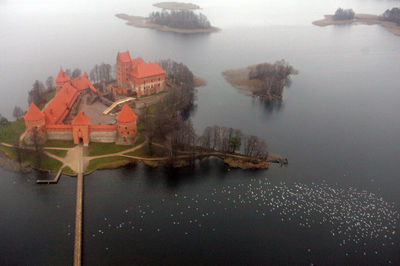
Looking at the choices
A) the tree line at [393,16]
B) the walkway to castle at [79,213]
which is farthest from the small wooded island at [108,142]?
the tree line at [393,16]

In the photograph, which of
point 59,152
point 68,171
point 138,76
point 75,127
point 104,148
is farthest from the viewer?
point 138,76

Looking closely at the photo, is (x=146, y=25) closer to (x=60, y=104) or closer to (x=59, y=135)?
(x=60, y=104)

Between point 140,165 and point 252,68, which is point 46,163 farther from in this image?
point 252,68

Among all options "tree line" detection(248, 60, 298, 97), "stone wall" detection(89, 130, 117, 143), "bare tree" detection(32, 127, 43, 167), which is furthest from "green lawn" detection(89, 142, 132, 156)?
"tree line" detection(248, 60, 298, 97)

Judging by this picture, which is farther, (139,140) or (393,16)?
(393,16)

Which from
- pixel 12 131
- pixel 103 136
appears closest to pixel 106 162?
pixel 103 136

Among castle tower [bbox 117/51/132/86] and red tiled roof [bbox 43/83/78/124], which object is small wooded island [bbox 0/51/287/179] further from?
castle tower [bbox 117/51/132/86]
